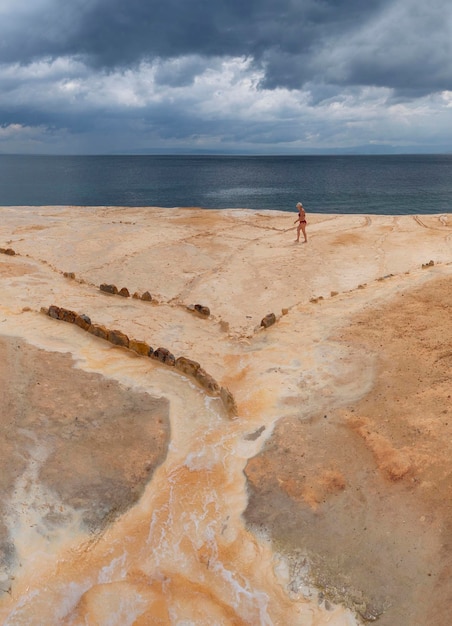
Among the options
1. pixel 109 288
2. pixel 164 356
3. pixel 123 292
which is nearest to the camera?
pixel 164 356

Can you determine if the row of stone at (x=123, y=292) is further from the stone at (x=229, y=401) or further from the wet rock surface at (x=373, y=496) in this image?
the wet rock surface at (x=373, y=496)

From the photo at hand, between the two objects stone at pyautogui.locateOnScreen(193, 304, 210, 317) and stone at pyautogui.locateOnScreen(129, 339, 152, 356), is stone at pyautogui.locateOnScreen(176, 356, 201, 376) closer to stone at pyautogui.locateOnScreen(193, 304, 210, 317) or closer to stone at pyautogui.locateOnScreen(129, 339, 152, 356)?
stone at pyautogui.locateOnScreen(129, 339, 152, 356)

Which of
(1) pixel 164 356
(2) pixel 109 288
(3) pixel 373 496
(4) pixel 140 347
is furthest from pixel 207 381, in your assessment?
(2) pixel 109 288

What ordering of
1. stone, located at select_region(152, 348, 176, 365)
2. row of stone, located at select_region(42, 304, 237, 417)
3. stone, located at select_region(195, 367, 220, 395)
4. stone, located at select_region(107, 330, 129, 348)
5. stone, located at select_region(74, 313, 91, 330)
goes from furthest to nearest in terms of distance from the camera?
stone, located at select_region(74, 313, 91, 330) → stone, located at select_region(107, 330, 129, 348) → stone, located at select_region(152, 348, 176, 365) → stone, located at select_region(195, 367, 220, 395) → row of stone, located at select_region(42, 304, 237, 417)

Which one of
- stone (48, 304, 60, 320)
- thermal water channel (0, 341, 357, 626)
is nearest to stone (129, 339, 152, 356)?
stone (48, 304, 60, 320)

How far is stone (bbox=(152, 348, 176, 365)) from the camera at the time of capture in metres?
13.2

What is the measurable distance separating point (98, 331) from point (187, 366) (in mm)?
3405

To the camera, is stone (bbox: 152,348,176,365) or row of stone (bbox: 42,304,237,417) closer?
row of stone (bbox: 42,304,237,417)

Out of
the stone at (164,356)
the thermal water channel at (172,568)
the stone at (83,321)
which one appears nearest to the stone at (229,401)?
the thermal water channel at (172,568)

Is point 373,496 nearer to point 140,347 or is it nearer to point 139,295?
point 140,347

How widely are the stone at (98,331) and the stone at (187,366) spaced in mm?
2727

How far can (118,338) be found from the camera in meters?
14.1

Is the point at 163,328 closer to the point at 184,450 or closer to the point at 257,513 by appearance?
the point at 184,450

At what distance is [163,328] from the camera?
1596cm
